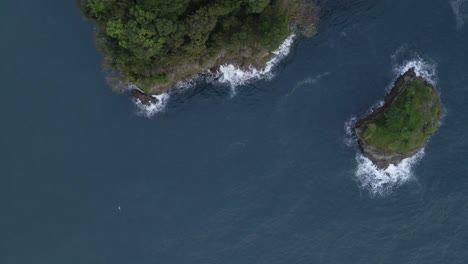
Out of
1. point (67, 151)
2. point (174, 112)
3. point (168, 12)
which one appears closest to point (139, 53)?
point (168, 12)

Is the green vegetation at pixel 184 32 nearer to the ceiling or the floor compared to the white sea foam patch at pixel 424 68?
nearer to the ceiling

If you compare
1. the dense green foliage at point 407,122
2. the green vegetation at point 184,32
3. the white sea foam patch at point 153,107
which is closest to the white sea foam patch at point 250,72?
the green vegetation at point 184,32

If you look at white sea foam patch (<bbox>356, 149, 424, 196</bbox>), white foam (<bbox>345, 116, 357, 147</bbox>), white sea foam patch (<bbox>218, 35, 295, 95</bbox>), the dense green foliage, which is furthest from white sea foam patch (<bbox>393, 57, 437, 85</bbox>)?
white sea foam patch (<bbox>218, 35, 295, 95</bbox>)

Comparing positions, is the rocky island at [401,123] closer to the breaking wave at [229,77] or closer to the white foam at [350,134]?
the white foam at [350,134]

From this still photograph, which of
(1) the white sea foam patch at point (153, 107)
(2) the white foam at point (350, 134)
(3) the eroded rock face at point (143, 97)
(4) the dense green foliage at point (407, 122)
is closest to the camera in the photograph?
(4) the dense green foliage at point (407, 122)

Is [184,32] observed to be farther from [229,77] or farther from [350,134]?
[350,134]

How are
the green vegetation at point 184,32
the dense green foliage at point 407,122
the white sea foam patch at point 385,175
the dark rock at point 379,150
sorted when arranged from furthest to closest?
the white sea foam patch at point 385,175, the dark rock at point 379,150, the dense green foliage at point 407,122, the green vegetation at point 184,32

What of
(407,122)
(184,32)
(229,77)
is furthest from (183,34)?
(407,122)
